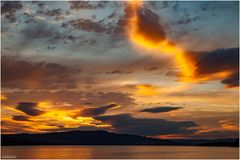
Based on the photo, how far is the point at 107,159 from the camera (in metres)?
136

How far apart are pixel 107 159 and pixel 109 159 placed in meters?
1.11

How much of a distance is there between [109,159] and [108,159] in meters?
0.47

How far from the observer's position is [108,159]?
135750 mm

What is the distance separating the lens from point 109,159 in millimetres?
135500

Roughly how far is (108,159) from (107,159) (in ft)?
2.14
